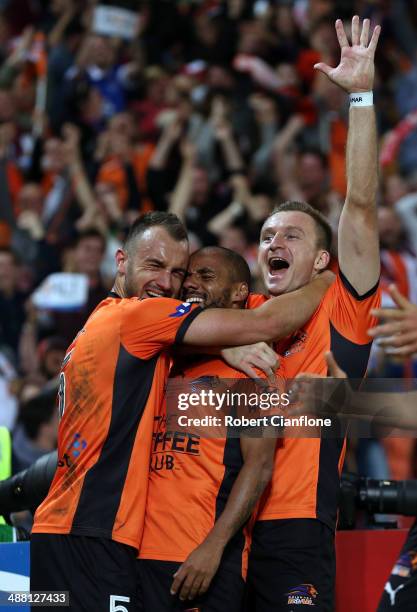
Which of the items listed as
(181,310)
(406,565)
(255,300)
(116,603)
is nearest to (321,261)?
(255,300)

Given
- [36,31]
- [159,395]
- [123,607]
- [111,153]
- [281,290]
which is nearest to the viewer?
[123,607]

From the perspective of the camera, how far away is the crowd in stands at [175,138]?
8883 millimetres

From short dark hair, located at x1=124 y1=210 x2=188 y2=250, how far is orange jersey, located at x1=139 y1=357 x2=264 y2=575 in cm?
68

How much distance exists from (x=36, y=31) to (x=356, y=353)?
9.22 metres

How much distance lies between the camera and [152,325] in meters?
4.03

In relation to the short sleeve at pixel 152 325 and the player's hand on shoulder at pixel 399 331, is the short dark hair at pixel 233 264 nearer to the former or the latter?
the short sleeve at pixel 152 325

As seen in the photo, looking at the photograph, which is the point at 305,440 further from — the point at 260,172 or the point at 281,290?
the point at 260,172

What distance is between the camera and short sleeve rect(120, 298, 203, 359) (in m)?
4.03

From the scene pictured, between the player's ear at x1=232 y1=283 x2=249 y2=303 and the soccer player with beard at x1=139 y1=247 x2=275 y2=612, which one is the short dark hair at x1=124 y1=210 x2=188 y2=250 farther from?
the soccer player with beard at x1=139 y1=247 x2=275 y2=612

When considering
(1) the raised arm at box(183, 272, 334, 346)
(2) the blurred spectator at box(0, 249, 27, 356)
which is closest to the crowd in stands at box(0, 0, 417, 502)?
(2) the blurred spectator at box(0, 249, 27, 356)

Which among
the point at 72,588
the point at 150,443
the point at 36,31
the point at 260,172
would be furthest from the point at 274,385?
the point at 36,31

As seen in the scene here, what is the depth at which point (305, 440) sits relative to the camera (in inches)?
167

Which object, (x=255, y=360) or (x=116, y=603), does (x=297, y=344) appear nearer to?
(x=255, y=360)

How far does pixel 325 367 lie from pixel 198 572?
0.97 metres
